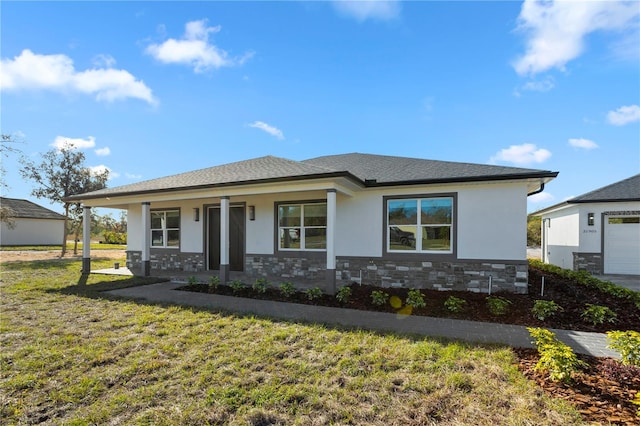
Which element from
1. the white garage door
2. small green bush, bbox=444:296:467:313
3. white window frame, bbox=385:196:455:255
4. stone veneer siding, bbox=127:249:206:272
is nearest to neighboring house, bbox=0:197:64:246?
stone veneer siding, bbox=127:249:206:272

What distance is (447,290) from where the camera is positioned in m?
8.15

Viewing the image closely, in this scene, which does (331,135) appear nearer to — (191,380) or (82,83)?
(82,83)

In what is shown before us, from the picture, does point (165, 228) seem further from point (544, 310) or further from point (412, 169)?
point (544, 310)

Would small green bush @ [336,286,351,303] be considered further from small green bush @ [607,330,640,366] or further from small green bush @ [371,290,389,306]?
small green bush @ [607,330,640,366]

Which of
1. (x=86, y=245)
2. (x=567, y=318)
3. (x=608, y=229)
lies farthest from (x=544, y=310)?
(x=86, y=245)

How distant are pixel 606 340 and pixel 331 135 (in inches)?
501

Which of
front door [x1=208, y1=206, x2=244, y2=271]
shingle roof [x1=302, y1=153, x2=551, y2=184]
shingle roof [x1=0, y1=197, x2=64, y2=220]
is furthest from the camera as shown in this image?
shingle roof [x1=0, y1=197, x2=64, y2=220]

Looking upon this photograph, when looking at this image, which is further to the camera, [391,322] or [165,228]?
[165,228]

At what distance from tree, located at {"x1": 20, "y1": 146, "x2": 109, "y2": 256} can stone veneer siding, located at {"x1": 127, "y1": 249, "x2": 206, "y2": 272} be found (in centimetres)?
1144

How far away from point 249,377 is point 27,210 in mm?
35583

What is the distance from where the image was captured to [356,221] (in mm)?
9359

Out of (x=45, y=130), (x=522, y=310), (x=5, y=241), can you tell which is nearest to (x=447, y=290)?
(x=522, y=310)

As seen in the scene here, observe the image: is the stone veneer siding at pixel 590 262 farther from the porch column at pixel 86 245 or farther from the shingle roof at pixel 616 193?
the porch column at pixel 86 245

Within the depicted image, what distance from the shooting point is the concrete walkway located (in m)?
4.62
